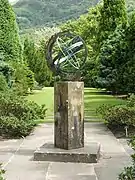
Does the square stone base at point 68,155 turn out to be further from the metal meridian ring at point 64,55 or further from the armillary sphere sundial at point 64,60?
the metal meridian ring at point 64,55

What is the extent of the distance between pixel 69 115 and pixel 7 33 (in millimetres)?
20801

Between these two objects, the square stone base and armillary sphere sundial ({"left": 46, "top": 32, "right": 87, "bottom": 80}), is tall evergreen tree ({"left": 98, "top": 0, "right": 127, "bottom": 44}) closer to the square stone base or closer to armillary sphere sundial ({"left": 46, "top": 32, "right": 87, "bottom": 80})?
armillary sphere sundial ({"left": 46, "top": 32, "right": 87, "bottom": 80})

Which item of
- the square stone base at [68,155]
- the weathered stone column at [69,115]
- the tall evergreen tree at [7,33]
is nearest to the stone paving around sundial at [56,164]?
the square stone base at [68,155]

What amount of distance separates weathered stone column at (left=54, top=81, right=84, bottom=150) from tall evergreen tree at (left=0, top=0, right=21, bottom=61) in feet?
65.0

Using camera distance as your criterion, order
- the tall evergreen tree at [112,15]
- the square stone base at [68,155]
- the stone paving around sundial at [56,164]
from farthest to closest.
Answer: the tall evergreen tree at [112,15]
the square stone base at [68,155]
the stone paving around sundial at [56,164]

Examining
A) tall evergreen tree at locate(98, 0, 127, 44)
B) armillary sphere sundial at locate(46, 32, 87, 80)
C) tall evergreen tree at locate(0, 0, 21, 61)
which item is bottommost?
armillary sphere sundial at locate(46, 32, 87, 80)

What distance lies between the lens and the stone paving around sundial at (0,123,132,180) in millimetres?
7235

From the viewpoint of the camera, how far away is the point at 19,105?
1226 centimetres

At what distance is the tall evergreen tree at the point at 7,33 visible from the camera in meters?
28.2

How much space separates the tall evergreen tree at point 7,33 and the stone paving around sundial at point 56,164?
17830 mm

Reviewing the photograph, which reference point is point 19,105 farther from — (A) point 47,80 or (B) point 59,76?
(A) point 47,80

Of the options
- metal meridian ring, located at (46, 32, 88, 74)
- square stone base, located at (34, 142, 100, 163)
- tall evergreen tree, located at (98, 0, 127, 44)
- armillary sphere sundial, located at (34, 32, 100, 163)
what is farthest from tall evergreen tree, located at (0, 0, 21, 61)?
square stone base, located at (34, 142, 100, 163)

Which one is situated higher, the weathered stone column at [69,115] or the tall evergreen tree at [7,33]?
the tall evergreen tree at [7,33]

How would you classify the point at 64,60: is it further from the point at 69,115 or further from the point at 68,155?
the point at 68,155
